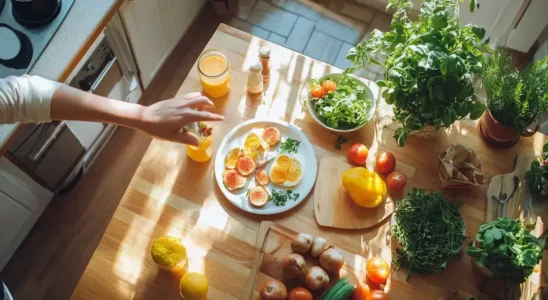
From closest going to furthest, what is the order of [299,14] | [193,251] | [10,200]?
[193,251]
[10,200]
[299,14]

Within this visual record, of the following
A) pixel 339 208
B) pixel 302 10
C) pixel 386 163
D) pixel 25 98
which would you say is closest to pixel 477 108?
pixel 386 163

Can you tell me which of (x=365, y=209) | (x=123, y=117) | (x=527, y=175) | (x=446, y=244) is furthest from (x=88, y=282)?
(x=527, y=175)

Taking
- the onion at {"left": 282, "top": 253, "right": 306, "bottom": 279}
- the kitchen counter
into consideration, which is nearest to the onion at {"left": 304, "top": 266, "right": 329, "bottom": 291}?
the onion at {"left": 282, "top": 253, "right": 306, "bottom": 279}

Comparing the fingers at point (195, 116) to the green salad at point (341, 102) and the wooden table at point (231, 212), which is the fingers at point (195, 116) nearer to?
the wooden table at point (231, 212)

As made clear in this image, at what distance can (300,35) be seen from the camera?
238 cm

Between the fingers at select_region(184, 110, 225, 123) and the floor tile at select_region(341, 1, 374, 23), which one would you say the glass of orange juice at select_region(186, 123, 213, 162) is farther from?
the floor tile at select_region(341, 1, 374, 23)

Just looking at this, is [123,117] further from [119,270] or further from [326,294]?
[326,294]

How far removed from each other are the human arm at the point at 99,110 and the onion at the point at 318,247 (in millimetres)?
397

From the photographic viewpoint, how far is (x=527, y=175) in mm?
1276

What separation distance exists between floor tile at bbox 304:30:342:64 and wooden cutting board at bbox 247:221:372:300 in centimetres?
130

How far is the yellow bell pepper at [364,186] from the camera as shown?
1229mm

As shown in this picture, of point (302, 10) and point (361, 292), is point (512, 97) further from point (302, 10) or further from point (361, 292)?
point (302, 10)

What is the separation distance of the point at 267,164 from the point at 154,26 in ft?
3.14

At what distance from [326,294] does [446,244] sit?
32 centimetres
